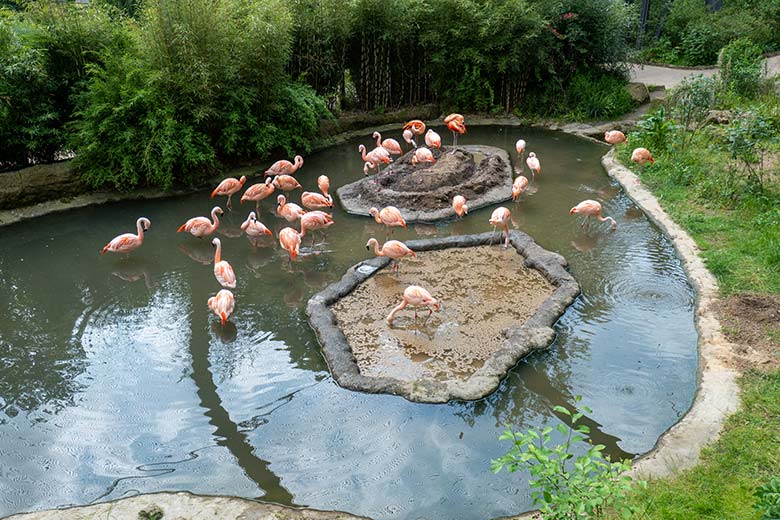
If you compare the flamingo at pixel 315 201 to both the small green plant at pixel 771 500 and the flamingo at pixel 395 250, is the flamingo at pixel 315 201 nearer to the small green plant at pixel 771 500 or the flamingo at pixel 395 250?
the flamingo at pixel 395 250

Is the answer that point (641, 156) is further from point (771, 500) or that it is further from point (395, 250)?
point (771, 500)

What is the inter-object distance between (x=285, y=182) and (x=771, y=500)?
7.26m

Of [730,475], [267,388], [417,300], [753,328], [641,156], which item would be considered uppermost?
[641,156]

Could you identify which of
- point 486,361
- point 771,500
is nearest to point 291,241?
point 486,361

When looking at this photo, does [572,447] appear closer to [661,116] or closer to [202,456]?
[202,456]

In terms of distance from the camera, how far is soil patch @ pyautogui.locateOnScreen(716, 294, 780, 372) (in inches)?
180

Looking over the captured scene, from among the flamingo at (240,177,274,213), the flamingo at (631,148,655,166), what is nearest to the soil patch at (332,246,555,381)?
the flamingo at (240,177,274,213)

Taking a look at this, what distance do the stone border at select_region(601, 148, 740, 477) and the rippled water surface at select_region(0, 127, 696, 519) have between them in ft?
0.51

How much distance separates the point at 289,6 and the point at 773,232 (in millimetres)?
8362

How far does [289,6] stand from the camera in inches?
421

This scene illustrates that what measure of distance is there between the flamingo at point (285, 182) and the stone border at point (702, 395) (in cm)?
517

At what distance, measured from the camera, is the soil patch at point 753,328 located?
4576mm

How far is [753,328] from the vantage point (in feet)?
16.3

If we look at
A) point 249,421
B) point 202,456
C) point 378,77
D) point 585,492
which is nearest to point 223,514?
point 202,456
